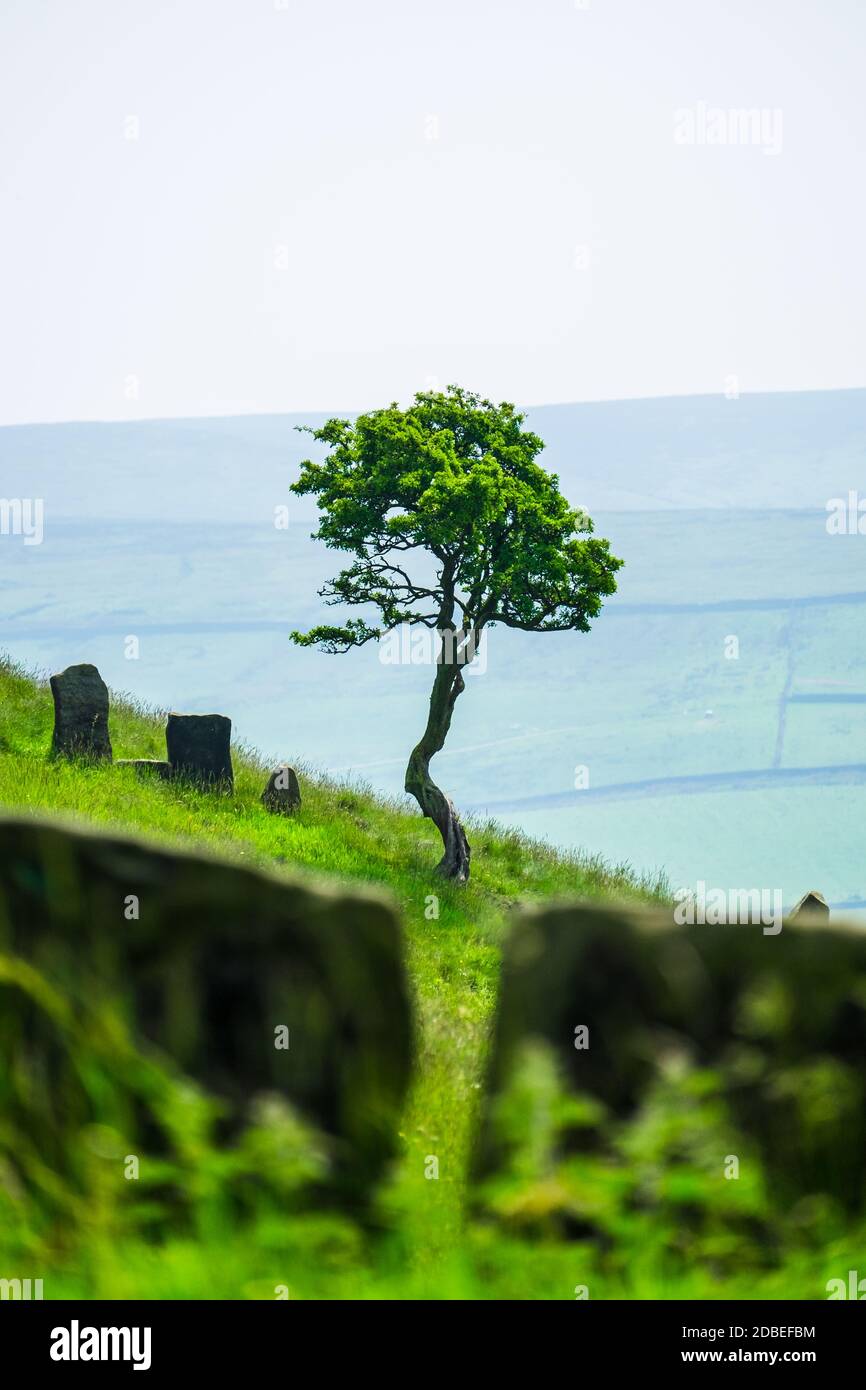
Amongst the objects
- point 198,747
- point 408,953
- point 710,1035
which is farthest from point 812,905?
point 710,1035

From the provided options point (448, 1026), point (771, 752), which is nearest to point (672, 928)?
point (448, 1026)

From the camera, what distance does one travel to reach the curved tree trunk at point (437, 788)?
68.9ft

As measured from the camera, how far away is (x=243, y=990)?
399cm

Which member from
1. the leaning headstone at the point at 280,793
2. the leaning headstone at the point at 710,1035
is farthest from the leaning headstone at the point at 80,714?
the leaning headstone at the point at 710,1035

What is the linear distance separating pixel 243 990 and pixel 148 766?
16482 mm

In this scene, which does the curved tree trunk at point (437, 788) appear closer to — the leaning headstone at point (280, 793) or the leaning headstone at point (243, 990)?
the leaning headstone at point (280, 793)

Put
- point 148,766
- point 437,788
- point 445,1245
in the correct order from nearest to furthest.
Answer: point 445,1245
point 148,766
point 437,788

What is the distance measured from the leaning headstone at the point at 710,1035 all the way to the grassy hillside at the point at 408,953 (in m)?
0.35

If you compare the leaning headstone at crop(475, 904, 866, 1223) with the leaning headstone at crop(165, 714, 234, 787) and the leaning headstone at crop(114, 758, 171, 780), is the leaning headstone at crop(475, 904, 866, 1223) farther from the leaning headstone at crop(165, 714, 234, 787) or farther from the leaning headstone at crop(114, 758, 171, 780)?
the leaning headstone at crop(165, 714, 234, 787)

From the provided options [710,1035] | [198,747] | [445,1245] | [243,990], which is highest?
[198,747]

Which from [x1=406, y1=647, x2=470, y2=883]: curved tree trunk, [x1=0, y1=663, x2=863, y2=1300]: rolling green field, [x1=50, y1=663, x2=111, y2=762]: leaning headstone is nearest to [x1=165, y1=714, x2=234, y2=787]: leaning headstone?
[x1=50, y1=663, x2=111, y2=762]: leaning headstone

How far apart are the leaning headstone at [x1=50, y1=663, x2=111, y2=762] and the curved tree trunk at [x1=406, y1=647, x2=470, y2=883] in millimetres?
5049

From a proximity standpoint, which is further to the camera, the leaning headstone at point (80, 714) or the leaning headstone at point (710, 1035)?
the leaning headstone at point (80, 714)

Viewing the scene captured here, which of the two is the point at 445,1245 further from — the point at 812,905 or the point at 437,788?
the point at 437,788
